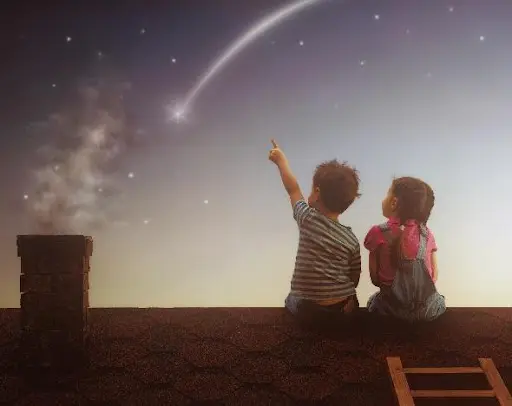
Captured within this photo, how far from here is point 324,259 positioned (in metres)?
2.47

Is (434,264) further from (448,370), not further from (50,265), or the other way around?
(50,265)

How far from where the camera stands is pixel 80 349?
2.00m

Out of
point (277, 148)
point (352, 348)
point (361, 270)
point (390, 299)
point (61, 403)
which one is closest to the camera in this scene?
point (61, 403)

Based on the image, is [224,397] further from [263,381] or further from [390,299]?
[390,299]

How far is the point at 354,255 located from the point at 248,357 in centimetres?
72

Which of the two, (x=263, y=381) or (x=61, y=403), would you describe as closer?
(x=61, y=403)

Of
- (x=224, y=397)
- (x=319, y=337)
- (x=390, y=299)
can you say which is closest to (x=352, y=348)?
(x=319, y=337)

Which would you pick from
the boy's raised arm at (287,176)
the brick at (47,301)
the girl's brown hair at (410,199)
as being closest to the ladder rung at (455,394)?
the girl's brown hair at (410,199)

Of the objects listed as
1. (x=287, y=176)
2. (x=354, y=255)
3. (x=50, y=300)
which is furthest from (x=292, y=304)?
(x=50, y=300)

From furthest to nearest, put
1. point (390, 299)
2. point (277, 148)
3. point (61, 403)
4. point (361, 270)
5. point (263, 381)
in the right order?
point (277, 148) → point (361, 270) → point (390, 299) → point (263, 381) → point (61, 403)

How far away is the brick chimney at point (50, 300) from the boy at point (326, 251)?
930 millimetres

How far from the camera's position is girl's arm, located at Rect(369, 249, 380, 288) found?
2.58 m

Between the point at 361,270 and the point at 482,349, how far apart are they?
629mm

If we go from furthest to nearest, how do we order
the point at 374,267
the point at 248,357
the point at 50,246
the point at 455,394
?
the point at 374,267
the point at 248,357
the point at 50,246
the point at 455,394
